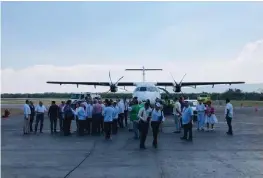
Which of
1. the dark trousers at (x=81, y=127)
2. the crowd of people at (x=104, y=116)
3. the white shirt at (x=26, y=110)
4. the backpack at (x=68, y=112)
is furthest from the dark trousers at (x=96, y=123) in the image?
the white shirt at (x=26, y=110)

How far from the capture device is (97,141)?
1662 centimetres

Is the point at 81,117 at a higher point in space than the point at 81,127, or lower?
higher

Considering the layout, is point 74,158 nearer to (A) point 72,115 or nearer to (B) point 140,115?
(B) point 140,115

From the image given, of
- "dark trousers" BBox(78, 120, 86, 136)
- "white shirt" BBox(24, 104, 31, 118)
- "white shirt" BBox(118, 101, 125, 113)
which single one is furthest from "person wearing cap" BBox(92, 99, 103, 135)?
"white shirt" BBox(24, 104, 31, 118)

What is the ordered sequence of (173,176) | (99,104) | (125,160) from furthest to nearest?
(99,104) < (125,160) < (173,176)

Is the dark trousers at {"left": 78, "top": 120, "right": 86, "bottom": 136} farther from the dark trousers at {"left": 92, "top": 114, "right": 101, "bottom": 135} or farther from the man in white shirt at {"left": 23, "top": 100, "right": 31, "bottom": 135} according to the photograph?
the man in white shirt at {"left": 23, "top": 100, "right": 31, "bottom": 135}

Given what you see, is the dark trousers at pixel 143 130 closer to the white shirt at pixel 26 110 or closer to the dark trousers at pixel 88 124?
the dark trousers at pixel 88 124

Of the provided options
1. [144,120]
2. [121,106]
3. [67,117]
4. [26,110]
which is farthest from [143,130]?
[121,106]

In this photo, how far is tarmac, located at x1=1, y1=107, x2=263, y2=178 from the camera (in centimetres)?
948

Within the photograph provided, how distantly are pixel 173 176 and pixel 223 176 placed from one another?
3.68 ft

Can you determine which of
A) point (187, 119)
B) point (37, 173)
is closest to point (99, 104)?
point (187, 119)

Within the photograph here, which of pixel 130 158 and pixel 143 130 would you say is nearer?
pixel 130 158

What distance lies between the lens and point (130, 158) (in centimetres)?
1193

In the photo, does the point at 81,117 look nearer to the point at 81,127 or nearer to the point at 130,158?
the point at 81,127
